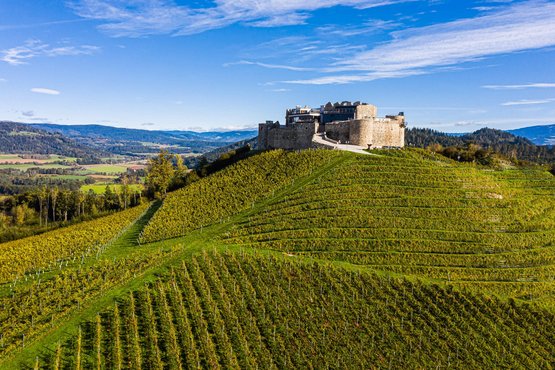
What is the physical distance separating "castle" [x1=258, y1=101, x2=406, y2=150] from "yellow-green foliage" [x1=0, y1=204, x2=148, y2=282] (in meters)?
33.5

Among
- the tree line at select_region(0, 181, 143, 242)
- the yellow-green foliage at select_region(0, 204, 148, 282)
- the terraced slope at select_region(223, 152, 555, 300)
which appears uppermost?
the terraced slope at select_region(223, 152, 555, 300)

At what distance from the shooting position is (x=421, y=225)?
53438mm

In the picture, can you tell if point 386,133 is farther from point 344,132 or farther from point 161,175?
point 161,175

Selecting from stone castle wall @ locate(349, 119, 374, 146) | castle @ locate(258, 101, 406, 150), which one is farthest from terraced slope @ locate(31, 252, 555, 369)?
stone castle wall @ locate(349, 119, 374, 146)

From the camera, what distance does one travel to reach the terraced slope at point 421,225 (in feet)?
151

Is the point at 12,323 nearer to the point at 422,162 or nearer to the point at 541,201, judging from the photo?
the point at 422,162

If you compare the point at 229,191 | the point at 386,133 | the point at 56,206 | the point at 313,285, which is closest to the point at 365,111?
the point at 386,133

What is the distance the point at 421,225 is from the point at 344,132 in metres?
36.2

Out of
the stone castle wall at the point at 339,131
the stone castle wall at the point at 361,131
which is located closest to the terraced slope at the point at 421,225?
the stone castle wall at the point at 361,131

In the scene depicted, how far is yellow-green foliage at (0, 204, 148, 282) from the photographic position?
164ft

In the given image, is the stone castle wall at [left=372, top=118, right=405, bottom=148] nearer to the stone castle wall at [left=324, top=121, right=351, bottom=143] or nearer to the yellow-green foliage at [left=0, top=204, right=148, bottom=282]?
the stone castle wall at [left=324, top=121, right=351, bottom=143]

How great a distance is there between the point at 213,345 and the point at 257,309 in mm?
5795

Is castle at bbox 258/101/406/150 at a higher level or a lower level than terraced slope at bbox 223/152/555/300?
higher

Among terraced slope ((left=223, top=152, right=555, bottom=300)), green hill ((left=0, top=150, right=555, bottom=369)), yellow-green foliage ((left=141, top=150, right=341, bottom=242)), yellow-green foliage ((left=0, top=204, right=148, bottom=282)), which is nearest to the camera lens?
green hill ((left=0, top=150, right=555, bottom=369))
